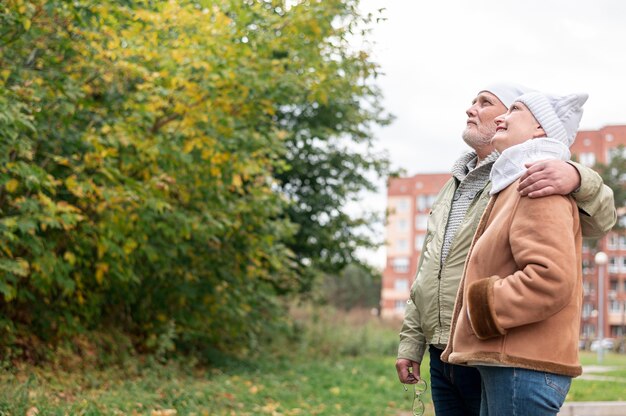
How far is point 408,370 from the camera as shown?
137 inches

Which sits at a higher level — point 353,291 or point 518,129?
point 518,129

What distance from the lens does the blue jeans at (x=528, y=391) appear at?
2.38 meters

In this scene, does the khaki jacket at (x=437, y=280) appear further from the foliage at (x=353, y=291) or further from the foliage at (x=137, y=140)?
the foliage at (x=353, y=291)

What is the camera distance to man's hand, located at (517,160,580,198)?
2420 mm

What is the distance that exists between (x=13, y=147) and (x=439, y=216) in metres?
4.01

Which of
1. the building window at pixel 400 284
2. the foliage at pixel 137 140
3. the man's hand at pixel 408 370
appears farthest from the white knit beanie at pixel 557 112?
the building window at pixel 400 284

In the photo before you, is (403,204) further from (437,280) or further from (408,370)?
(437,280)

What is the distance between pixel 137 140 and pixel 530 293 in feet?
20.3

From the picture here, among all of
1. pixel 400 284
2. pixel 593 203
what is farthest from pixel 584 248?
pixel 593 203

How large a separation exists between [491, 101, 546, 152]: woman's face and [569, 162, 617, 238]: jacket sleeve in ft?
0.72

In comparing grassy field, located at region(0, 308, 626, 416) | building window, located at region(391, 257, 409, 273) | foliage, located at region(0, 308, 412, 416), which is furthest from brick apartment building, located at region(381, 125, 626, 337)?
foliage, located at region(0, 308, 412, 416)

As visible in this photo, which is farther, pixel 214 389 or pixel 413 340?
pixel 214 389

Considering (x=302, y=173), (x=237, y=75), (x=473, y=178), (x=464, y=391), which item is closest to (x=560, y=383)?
(x=464, y=391)

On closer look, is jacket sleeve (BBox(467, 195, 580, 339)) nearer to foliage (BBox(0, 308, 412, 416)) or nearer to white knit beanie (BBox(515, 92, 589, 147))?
white knit beanie (BBox(515, 92, 589, 147))
